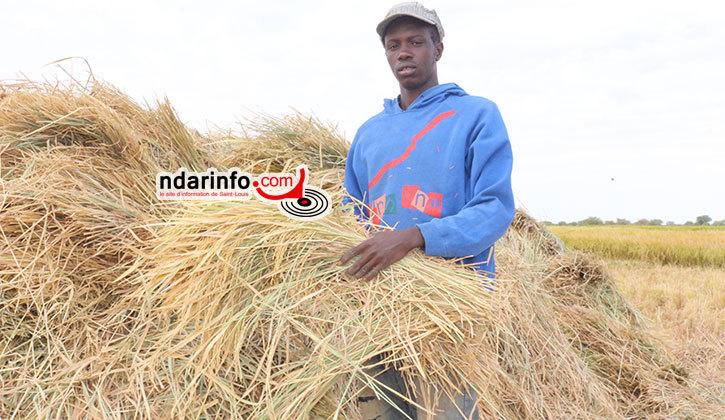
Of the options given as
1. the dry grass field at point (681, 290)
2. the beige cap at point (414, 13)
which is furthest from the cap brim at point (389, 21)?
the dry grass field at point (681, 290)

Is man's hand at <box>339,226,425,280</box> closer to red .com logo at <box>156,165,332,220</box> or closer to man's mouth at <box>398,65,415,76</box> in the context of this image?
red .com logo at <box>156,165,332,220</box>

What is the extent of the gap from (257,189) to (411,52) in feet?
2.84

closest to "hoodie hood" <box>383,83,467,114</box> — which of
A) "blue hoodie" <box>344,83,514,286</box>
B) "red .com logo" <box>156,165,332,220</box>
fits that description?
"blue hoodie" <box>344,83,514,286</box>

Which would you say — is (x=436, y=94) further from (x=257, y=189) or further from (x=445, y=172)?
(x=257, y=189)

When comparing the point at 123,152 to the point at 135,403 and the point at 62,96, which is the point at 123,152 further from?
the point at 135,403

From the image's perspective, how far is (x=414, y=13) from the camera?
6.14ft

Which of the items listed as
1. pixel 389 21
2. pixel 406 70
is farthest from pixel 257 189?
pixel 389 21

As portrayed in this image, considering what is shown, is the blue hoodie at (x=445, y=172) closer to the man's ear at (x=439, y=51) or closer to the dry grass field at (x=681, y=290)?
the man's ear at (x=439, y=51)

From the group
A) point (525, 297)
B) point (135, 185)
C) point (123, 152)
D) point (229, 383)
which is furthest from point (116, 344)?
point (525, 297)

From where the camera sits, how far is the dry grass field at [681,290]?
4137 millimetres

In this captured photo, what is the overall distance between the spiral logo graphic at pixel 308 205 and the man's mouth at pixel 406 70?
2.24 feet

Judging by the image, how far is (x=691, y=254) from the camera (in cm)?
1116

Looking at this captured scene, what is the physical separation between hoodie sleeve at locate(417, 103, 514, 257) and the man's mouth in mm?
360

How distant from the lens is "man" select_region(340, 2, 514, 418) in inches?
57.1
